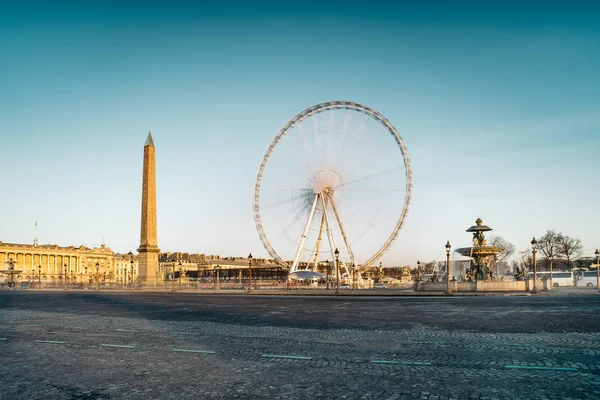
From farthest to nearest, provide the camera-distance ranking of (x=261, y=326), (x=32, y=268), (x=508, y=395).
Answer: (x=32, y=268)
(x=261, y=326)
(x=508, y=395)

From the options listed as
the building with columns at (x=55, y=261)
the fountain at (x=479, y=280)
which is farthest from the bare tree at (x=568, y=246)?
the building with columns at (x=55, y=261)

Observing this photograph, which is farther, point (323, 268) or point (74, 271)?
point (74, 271)

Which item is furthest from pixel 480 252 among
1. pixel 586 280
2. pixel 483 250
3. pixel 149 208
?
pixel 149 208

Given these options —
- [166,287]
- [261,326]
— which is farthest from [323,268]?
[261,326]

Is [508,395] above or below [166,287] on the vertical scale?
above

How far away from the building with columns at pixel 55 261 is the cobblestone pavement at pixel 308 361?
133187 mm

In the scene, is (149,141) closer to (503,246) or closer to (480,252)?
(480,252)

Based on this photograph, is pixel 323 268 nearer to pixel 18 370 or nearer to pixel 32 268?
pixel 32 268

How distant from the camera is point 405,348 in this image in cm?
1102

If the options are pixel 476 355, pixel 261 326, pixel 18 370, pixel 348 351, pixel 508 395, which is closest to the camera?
pixel 508 395

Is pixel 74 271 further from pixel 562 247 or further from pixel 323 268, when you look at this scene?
pixel 562 247

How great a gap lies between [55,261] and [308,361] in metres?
171

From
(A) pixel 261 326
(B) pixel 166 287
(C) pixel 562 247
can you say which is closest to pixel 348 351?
(A) pixel 261 326

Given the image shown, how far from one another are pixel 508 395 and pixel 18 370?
26.0 ft
